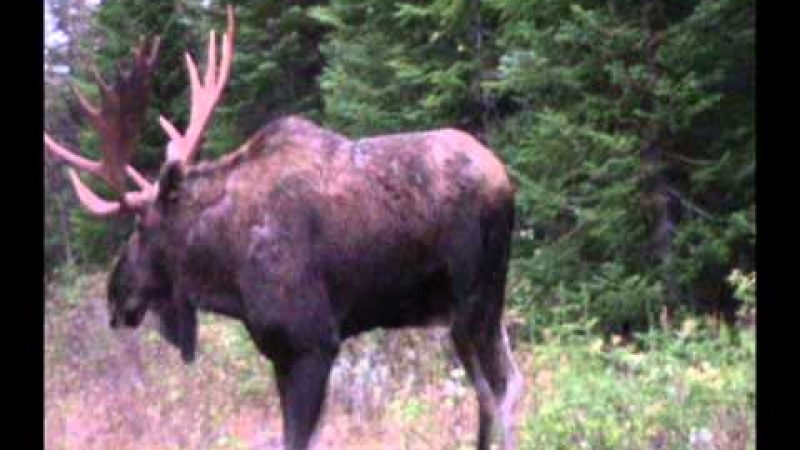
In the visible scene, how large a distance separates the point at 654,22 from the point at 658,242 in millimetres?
1691

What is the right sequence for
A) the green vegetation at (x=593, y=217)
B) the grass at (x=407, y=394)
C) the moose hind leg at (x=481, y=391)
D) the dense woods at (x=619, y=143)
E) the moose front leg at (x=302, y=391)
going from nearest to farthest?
the moose front leg at (x=302, y=391), the grass at (x=407, y=394), the moose hind leg at (x=481, y=391), the green vegetation at (x=593, y=217), the dense woods at (x=619, y=143)

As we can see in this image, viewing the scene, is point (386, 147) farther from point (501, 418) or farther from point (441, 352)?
point (441, 352)

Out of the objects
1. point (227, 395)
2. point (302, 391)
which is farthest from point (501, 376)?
point (227, 395)

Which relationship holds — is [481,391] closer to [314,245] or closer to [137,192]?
[314,245]

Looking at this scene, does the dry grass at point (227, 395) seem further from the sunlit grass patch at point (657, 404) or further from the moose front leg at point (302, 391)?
the sunlit grass patch at point (657, 404)

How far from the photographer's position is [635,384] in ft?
25.3

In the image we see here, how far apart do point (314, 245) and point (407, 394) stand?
262cm

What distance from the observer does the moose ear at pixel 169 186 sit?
7234 millimetres

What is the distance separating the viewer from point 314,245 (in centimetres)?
686

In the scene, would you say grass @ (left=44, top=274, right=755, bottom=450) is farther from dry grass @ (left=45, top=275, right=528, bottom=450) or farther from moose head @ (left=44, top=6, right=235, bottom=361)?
moose head @ (left=44, top=6, right=235, bottom=361)

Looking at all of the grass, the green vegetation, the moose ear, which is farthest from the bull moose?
the green vegetation

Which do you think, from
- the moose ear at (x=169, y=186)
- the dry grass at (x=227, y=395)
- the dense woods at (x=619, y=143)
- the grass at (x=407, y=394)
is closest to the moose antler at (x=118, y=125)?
the moose ear at (x=169, y=186)
